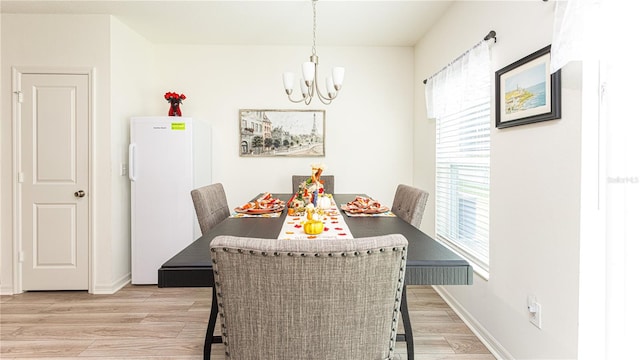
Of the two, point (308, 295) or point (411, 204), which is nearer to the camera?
point (308, 295)

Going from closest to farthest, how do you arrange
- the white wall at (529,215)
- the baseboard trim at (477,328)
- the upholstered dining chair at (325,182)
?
the white wall at (529,215) → the baseboard trim at (477,328) → the upholstered dining chair at (325,182)

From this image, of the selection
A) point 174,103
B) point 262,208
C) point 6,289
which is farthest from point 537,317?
point 6,289

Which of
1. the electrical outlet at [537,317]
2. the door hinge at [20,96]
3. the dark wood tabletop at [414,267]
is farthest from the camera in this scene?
the door hinge at [20,96]

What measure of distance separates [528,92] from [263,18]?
2.39m

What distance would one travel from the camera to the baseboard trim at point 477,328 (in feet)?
6.64

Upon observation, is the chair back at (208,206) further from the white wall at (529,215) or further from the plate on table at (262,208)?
the white wall at (529,215)

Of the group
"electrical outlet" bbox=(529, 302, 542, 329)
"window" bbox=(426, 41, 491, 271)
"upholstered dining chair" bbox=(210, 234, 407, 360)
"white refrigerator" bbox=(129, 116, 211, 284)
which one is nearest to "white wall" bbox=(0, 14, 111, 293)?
"white refrigerator" bbox=(129, 116, 211, 284)

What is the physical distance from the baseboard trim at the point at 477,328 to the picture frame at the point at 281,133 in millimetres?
1995

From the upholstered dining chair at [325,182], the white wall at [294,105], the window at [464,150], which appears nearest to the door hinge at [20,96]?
the white wall at [294,105]

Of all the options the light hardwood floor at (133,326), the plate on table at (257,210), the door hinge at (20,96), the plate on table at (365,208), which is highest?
the door hinge at (20,96)

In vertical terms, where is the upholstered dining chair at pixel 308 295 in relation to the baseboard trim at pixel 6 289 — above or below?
above

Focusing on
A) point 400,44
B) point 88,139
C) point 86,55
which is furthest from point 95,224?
point 400,44

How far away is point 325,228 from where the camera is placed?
68.8 inches

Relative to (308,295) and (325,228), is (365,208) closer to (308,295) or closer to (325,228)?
Answer: (325,228)
